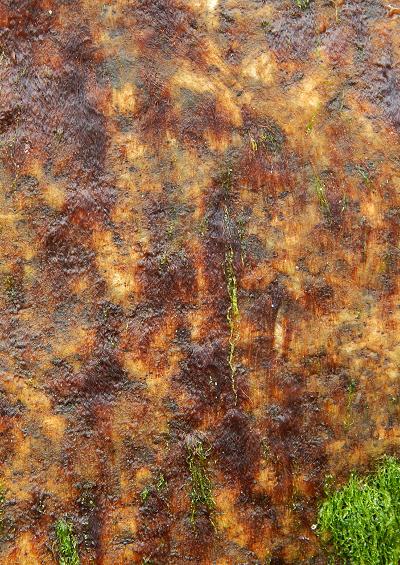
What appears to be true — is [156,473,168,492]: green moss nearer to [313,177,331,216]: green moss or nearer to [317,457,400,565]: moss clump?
[317,457,400,565]: moss clump

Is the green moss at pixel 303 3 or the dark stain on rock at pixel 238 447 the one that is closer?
the dark stain on rock at pixel 238 447

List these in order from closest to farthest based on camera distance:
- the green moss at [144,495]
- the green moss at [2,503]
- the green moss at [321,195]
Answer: the green moss at [2,503], the green moss at [144,495], the green moss at [321,195]

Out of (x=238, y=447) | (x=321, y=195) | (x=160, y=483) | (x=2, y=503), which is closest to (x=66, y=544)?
(x=2, y=503)

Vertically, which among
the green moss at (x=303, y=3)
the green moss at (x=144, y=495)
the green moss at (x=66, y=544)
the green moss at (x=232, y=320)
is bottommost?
the green moss at (x=66, y=544)

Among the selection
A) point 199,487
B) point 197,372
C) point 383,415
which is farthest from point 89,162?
point 383,415

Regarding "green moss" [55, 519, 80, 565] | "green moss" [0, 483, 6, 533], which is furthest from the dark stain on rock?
"green moss" [0, 483, 6, 533]

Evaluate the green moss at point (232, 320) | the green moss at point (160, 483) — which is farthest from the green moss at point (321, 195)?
the green moss at point (160, 483)

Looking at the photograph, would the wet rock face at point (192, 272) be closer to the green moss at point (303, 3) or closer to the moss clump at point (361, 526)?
the green moss at point (303, 3)
